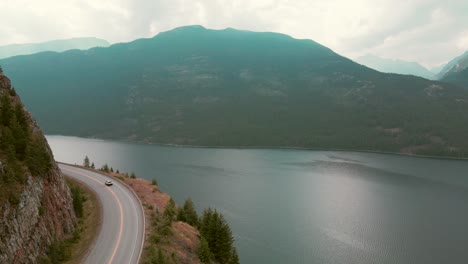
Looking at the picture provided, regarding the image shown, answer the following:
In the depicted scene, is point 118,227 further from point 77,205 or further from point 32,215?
point 32,215

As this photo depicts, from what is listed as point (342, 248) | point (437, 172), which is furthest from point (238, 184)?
point (437, 172)

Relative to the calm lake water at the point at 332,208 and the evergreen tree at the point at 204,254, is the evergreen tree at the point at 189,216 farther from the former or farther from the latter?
the calm lake water at the point at 332,208

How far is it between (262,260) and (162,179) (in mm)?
87273

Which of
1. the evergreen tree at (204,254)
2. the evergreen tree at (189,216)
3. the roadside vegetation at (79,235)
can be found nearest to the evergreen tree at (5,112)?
the roadside vegetation at (79,235)

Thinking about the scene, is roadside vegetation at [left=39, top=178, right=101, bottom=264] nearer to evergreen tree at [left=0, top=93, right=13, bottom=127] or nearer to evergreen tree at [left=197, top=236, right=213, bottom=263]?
evergreen tree at [left=197, top=236, right=213, bottom=263]

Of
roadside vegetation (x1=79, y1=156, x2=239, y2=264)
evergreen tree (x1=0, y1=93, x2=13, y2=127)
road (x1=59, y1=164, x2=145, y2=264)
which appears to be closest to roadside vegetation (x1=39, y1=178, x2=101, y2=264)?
road (x1=59, y1=164, x2=145, y2=264)

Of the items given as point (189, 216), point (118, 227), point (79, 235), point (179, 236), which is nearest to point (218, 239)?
point (179, 236)

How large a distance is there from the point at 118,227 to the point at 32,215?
41.4 ft

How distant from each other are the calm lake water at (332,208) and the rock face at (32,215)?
140ft

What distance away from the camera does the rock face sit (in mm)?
28422

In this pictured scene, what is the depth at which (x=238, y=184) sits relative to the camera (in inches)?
5807

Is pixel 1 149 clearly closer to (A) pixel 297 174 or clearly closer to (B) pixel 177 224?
(B) pixel 177 224

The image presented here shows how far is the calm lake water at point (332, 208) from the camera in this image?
258 feet

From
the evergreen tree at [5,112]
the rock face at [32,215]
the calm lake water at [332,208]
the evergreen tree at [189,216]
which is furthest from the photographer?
the calm lake water at [332,208]
